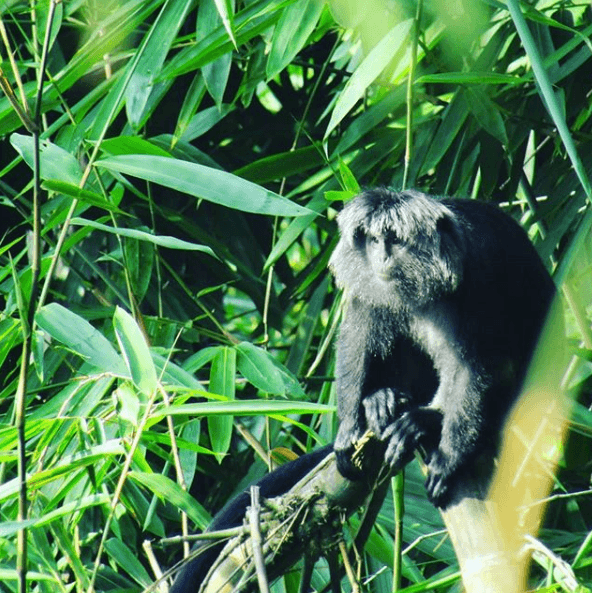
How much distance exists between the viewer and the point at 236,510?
2.33 meters

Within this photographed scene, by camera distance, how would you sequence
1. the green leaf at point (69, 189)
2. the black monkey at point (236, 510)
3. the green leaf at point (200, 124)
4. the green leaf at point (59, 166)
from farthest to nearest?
the green leaf at point (200, 124), the black monkey at point (236, 510), the green leaf at point (59, 166), the green leaf at point (69, 189)

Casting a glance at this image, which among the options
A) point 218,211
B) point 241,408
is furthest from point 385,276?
point 218,211

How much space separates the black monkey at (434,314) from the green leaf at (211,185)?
0.58 meters

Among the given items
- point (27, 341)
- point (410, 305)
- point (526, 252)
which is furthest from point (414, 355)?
point (27, 341)

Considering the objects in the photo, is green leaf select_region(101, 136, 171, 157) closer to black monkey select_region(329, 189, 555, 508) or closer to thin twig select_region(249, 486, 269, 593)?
black monkey select_region(329, 189, 555, 508)

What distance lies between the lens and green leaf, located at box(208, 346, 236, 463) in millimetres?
2652

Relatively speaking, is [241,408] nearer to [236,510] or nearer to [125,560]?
[236,510]

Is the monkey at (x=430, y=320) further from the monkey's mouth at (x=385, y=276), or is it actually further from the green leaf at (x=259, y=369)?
the green leaf at (x=259, y=369)

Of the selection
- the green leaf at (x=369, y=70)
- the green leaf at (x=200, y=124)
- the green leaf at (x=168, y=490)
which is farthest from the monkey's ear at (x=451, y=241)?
the green leaf at (x=200, y=124)

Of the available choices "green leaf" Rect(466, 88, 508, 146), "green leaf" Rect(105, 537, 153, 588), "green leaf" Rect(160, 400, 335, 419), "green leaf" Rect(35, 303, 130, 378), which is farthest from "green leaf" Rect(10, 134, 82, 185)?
"green leaf" Rect(466, 88, 508, 146)

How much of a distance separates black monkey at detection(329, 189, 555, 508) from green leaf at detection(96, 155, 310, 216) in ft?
1.91

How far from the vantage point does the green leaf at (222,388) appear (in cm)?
265

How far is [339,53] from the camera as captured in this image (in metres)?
3.89

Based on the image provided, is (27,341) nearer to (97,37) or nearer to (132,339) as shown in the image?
(132,339)
